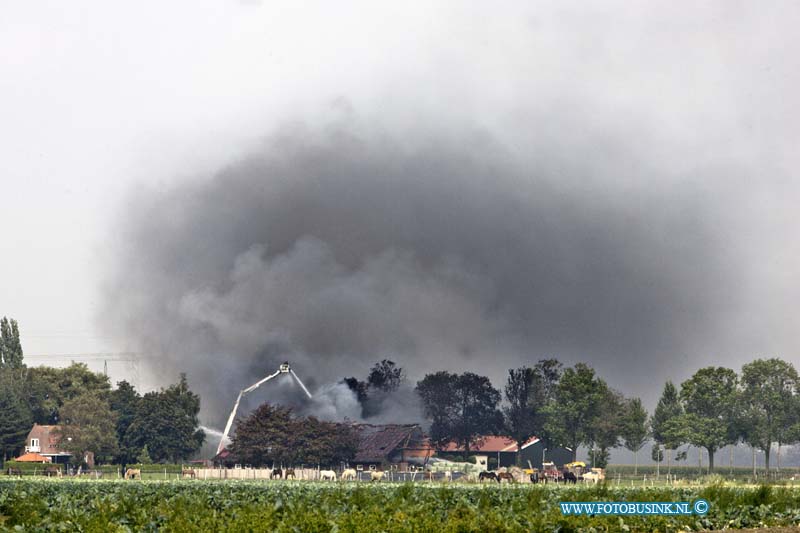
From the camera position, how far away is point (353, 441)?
172625 millimetres

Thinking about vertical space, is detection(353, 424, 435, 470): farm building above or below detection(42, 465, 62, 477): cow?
above

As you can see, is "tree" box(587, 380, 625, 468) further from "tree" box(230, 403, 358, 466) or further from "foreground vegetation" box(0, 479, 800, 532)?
"foreground vegetation" box(0, 479, 800, 532)

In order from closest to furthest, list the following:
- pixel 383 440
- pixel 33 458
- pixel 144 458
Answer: pixel 144 458 → pixel 383 440 → pixel 33 458

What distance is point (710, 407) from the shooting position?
188 m

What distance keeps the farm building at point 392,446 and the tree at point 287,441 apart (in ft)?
17.6

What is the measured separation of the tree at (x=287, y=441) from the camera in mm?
166375

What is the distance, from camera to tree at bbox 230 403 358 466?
16638 centimetres

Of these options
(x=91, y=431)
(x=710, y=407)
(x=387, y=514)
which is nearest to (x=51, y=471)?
(x=91, y=431)

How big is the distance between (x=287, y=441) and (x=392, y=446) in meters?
21.2

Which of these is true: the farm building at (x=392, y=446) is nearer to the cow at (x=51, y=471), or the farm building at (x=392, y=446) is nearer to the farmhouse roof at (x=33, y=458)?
the cow at (x=51, y=471)

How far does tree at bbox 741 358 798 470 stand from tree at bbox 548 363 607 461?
2661 cm

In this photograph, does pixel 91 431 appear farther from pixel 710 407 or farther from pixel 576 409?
pixel 710 407

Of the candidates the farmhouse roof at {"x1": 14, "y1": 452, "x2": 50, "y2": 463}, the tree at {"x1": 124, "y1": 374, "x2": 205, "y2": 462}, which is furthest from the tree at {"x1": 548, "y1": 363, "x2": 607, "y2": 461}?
the farmhouse roof at {"x1": 14, "y1": 452, "x2": 50, "y2": 463}

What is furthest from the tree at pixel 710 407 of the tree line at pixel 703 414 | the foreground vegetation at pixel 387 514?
the foreground vegetation at pixel 387 514
